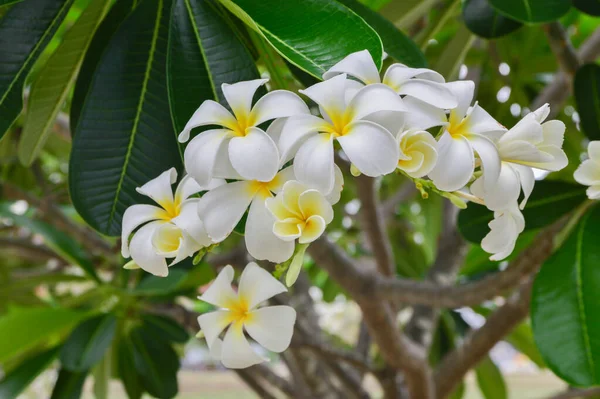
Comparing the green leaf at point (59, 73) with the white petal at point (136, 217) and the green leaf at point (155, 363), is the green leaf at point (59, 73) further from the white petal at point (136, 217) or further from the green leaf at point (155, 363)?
the green leaf at point (155, 363)

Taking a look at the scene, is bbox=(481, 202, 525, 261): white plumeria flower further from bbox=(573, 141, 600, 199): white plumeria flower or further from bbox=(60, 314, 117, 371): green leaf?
bbox=(60, 314, 117, 371): green leaf

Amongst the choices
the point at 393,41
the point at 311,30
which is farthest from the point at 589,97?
the point at 311,30

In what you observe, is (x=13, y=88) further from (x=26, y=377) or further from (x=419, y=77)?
(x=26, y=377)

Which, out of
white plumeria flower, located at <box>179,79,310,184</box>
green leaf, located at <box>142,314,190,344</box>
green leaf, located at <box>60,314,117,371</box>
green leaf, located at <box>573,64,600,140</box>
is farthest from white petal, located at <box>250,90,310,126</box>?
green leaf, located at <box>142,314,190,344</box>

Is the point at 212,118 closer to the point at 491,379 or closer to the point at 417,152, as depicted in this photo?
the point at 417,152

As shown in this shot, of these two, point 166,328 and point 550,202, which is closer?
point 550,202

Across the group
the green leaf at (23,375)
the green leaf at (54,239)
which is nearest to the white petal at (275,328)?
the green leaf at (54,239)
